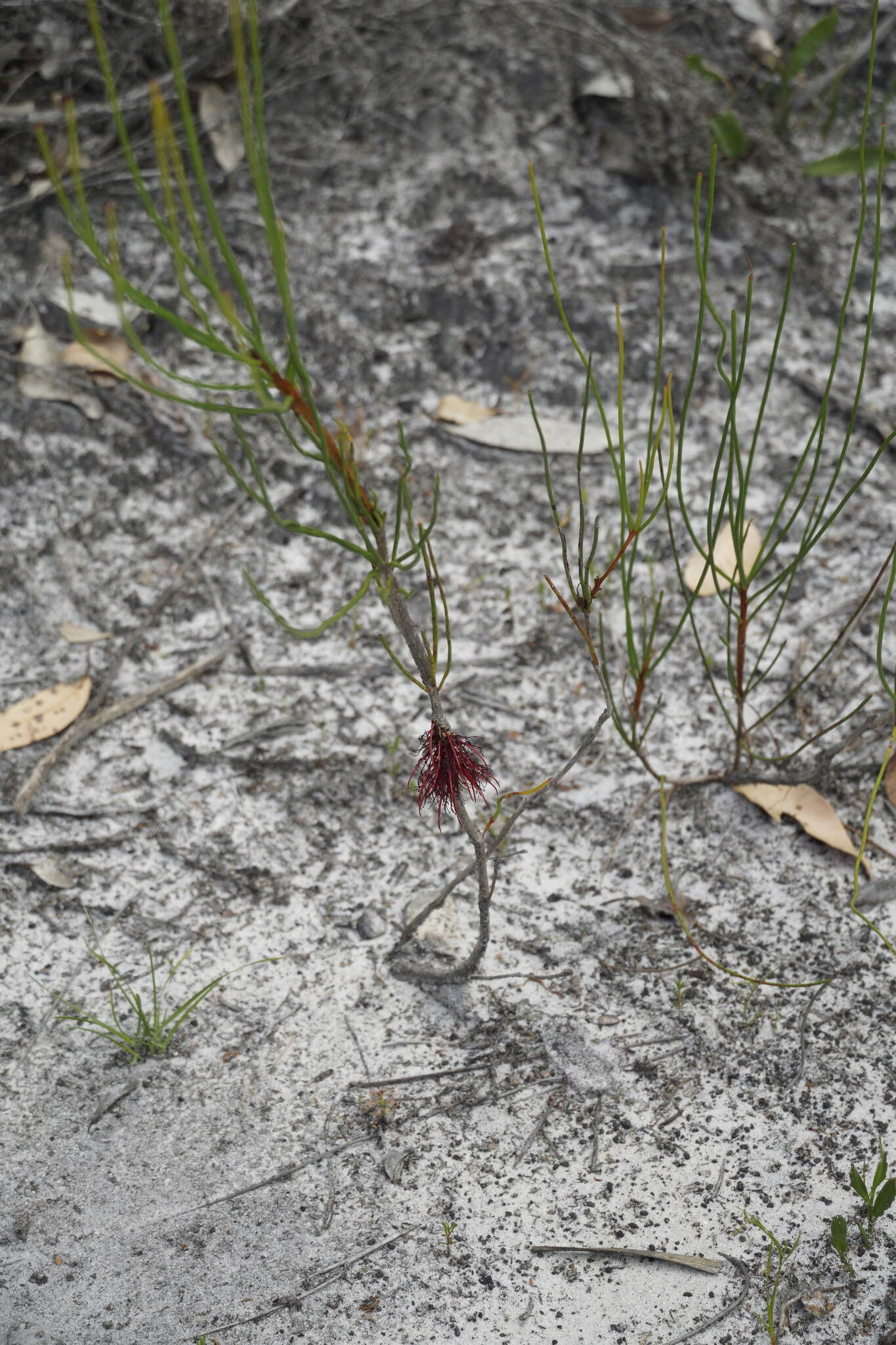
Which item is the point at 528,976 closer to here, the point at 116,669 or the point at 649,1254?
the point at 649,1254

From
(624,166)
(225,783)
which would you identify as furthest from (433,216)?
(225,783)

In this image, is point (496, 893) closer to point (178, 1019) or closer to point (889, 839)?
point (178, 1019)

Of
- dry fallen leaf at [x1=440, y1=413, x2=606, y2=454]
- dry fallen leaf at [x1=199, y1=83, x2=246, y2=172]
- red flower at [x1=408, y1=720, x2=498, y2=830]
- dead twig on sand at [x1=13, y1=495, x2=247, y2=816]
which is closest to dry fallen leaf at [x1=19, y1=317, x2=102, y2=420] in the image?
dead twig on sand at [x1=13, y1=495, x2=247, y2=816]

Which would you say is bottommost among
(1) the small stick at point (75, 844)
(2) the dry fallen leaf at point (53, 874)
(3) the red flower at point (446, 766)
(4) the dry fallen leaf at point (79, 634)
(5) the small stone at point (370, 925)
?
(3) the red flower at point (446, 766)

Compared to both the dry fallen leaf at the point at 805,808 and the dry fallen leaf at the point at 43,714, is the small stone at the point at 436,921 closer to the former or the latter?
the dry fallen leaf at the point at 805,808

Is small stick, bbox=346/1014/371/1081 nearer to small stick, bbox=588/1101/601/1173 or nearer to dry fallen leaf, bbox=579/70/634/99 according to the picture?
small stick, bbox=588/1101/601/1173

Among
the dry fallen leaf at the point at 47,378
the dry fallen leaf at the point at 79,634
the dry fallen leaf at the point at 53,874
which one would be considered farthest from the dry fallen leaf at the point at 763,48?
the dry fallen leaf at the point at 53,874
